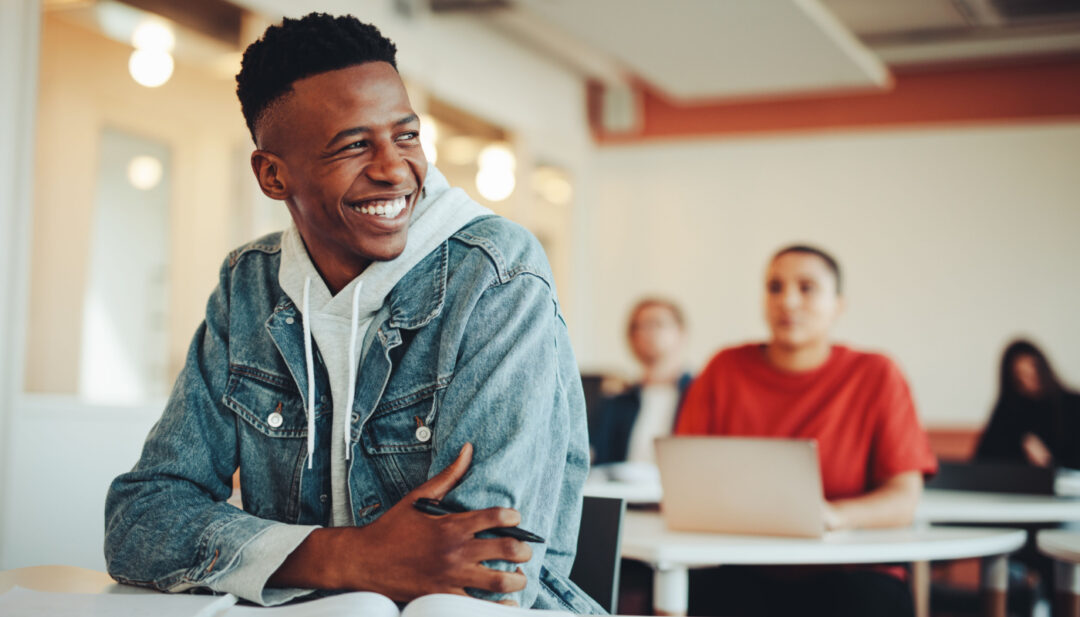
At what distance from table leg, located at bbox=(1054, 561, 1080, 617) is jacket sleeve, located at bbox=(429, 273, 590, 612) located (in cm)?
143

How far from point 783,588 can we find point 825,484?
0.36 metres

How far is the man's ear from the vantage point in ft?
4.62

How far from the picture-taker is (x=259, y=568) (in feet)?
3.95

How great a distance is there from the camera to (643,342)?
188 inches

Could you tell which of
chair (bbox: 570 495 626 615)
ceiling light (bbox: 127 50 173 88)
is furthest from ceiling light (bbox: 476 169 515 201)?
chair (bbox: 570 495 626 615)

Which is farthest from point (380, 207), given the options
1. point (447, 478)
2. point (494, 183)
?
point (494, 183)

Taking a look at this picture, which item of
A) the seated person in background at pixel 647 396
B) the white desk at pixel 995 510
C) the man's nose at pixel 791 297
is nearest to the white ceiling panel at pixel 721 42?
the seated person in background at pixel 647 396

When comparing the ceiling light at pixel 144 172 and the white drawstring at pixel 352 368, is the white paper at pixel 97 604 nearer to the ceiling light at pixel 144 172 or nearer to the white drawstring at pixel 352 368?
the white drawstring at pixel 352 368

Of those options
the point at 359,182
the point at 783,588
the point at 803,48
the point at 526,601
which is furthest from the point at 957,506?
the point at 803,48

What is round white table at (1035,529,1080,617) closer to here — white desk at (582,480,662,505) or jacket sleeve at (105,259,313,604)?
white desk at (582,480,662,505)

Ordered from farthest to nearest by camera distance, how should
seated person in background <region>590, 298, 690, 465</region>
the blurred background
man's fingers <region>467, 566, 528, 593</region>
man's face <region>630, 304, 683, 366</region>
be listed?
man's face <region>630, 304, 683, 366</region>, seated person in background <region>590, 298, 690, 465</region>, the blurred background, man's fingers <region>467, 566, 528, 593</region>

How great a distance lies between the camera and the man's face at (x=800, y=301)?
2678 mm

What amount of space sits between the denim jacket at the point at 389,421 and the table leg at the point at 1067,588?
1.36 meters

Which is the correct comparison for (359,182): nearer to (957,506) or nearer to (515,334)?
(515,334)
